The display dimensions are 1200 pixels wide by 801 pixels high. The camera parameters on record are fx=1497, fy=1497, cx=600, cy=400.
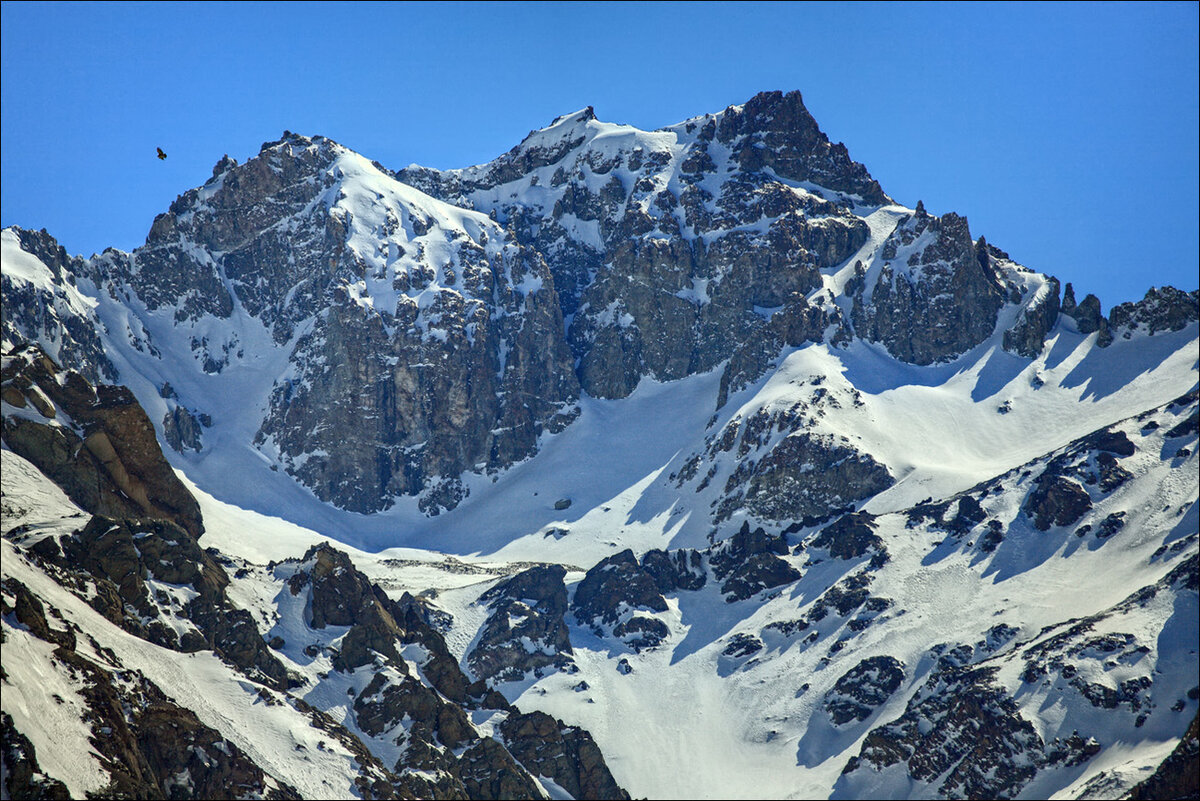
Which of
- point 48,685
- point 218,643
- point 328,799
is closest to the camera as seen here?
point 48,685

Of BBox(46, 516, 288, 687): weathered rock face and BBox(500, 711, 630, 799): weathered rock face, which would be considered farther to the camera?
BBox(500, 711, 630, 799): weathered rock face

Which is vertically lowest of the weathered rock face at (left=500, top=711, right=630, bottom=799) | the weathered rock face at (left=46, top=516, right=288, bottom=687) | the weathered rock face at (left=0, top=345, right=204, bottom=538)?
the weathered rock face at (left=500, top=711, right=630, bottom=799)

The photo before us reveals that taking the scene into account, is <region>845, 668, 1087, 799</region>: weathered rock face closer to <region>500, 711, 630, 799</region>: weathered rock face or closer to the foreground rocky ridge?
<region>500, 711, 630, 799</region>: weathered rock face

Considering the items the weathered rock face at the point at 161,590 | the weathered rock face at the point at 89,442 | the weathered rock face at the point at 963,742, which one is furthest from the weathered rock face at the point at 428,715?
the weathered rock face at the point at 963,742

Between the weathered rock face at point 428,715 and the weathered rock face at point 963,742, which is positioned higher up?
the weathered rock face at point 428,715

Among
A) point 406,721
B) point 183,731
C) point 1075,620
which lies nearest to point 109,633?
point 183,731

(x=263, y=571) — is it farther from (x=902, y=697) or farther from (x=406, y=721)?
(x=902, y=697)

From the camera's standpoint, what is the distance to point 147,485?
566 feet

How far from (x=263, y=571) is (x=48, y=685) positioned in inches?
2788

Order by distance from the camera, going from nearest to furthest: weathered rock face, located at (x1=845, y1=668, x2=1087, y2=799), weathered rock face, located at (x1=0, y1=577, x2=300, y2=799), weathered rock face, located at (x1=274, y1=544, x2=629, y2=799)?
weathered rock face, located at (x1=0, y1=577, x2=300, y2=799), weathered rock face, located at (x1=274, y1=544, x2=629, y2=799), weathered rock face, located at (x1=845, y1=668, x2=1087, y2=799)

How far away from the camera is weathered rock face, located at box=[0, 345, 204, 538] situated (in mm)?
157625

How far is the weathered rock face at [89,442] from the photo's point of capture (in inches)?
6206

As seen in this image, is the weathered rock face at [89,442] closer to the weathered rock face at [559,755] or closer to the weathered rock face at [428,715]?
the weathered rock face at [428,715]

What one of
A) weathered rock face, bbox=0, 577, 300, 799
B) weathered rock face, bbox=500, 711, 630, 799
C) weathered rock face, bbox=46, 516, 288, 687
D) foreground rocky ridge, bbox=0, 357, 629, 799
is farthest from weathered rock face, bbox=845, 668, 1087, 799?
Answer: weathered rock face, bbox=0, 577, 300, 799
